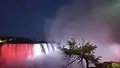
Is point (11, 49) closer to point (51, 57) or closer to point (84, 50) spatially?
point (51, 57)

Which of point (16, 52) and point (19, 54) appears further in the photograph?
point (19, 54)

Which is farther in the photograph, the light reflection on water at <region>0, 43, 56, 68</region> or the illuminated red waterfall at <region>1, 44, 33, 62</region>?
the illuminated red waterfall at <region>1, 44, 33, 62</region>

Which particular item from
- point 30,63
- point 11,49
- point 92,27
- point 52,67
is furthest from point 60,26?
point 11,49

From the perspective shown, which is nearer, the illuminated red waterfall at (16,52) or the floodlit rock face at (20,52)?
the floodlit rock face at (20,52)

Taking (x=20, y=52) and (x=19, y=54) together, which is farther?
(x=19, y=54)

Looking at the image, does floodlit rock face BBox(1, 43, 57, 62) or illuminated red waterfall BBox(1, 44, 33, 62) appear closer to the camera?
floodlit rock face BBox(1, 43, 57, 62)
